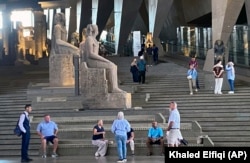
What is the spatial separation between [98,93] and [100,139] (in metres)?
4.57

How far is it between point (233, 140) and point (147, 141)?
10.3 ft

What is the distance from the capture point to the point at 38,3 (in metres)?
56.2

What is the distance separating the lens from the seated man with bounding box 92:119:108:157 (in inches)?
551

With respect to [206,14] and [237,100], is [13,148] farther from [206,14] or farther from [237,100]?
[206,14]

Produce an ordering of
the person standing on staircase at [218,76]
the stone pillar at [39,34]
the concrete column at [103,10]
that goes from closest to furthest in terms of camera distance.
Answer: the person standing on staircase at [218,76]
the stone pillar at [39,34]
the concrete column at [103,10]

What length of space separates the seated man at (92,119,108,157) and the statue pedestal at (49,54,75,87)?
9.17 meters

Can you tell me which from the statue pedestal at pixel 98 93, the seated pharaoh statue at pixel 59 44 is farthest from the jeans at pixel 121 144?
the seated pharaoh statue at pixel 59 44

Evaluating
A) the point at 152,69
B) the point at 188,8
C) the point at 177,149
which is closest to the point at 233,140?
the point at 177,149

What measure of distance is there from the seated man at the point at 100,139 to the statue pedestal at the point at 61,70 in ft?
30.1

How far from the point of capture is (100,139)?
1411cm

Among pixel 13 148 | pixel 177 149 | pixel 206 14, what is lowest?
pixel 13 148

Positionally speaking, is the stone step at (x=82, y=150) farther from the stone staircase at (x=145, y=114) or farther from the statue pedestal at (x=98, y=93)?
the statue pedestal at (x=98, y=93)

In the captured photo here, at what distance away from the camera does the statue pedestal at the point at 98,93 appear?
60.6ft

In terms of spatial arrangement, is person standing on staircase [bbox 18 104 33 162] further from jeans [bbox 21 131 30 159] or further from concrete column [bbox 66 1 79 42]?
concrete column [bbox 66 1 79 42]
